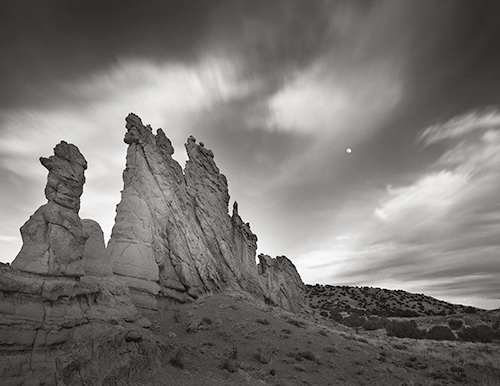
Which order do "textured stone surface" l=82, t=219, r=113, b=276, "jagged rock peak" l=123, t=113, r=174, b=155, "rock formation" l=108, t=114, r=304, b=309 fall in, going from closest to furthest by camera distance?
"textured stone surface" l=82, t=219, r=113, b=276, "rock formation" l=108, t=114, r=304, b=309, "jagged rock peak" l=123, t=113, r=174, b=155

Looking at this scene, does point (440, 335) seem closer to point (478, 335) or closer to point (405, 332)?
point (405, 332)

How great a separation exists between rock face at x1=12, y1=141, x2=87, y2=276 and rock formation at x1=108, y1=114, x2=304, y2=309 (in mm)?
9662

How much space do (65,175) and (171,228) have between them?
14873 millimetres

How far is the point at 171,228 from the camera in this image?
29359 millimetres

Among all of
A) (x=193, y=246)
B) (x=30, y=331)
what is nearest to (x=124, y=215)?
(x=193, y=246)

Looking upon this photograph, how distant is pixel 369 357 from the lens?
2261 cm

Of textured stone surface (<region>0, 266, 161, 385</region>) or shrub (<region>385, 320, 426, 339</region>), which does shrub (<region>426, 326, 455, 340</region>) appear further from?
textured stone surface (<region>0, 266, 161, 385</region>)

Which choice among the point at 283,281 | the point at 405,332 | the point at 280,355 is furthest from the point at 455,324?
the point at 280,355

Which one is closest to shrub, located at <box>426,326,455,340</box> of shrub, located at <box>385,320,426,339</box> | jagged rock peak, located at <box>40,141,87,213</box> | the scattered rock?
shrub, located at <box>385,320,426,339</box>

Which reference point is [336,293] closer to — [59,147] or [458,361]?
[458,361]

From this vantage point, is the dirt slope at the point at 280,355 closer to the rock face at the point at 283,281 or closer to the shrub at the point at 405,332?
the shrub at the point at 405,332

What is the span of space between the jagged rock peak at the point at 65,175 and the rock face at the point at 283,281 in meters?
39.8

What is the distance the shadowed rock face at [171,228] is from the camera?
81.3ft

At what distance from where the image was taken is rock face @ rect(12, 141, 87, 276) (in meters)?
13.3
